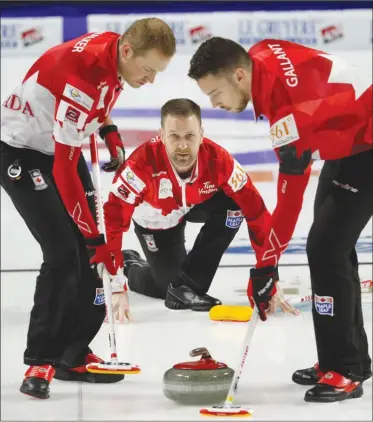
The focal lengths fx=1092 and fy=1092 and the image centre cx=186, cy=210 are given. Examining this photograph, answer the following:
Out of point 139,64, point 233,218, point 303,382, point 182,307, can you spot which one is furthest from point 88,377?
point 233,218

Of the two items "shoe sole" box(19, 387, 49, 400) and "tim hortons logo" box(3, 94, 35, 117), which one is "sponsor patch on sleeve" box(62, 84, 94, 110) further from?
"shoe sole" box(19, 387, 49, 400)

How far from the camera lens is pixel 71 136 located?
11.5 ft

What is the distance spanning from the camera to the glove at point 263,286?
Result: 332 centimetres

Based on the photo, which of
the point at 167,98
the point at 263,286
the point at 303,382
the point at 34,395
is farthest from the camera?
the point at 167,98

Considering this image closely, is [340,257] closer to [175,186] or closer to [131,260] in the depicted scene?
[175,186]

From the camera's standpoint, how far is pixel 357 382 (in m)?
3.46

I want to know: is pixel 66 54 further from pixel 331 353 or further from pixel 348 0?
pixel 348 0

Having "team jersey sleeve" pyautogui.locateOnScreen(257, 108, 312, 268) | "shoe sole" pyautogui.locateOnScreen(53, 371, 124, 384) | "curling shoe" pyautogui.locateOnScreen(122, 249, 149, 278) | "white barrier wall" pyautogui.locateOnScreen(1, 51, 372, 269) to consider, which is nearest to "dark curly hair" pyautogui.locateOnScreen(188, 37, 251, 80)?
"team jersey sleeve" pyautogui.locateOnScreen(257, 108, 312, 268)

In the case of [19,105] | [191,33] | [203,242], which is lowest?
[203,242]

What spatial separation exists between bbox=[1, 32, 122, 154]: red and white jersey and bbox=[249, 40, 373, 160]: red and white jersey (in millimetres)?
526

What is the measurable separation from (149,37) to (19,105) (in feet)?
1.77

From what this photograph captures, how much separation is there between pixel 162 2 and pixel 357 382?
3.51 meters

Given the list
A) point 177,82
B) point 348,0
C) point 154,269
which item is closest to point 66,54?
point 154,269

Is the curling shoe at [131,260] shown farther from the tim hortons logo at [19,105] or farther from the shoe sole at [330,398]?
the shoe sole at [330,398]
